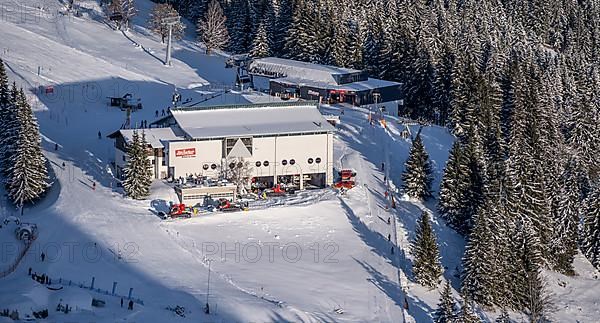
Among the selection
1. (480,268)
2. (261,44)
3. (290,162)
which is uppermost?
(261,44)

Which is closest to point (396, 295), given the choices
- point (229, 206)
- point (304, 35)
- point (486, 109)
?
point (229, 206)

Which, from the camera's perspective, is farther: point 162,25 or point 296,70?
point 162,25

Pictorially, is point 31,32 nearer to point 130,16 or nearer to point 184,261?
point 130,16

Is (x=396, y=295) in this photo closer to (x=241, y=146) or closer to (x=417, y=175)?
(x=417, y=175)

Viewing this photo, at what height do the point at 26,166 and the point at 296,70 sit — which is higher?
the point at 296,70

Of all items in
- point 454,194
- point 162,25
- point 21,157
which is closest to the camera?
point 21,157

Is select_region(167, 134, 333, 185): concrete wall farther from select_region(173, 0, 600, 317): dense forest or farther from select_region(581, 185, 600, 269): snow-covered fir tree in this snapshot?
select_region(581, 185, 600, 269): snow-covered fir tree

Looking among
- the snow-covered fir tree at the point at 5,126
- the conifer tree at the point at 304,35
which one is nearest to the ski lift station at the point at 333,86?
the conifer tree at the point at 304,35
